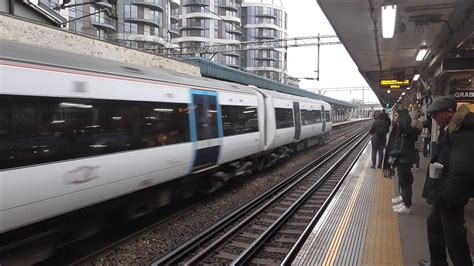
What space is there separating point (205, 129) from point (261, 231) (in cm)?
264

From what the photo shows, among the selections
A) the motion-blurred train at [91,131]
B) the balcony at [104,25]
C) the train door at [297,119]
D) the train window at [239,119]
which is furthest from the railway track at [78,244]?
the balcony at [104,25]

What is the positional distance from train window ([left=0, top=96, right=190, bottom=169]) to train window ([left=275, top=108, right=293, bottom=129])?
8.27 meters

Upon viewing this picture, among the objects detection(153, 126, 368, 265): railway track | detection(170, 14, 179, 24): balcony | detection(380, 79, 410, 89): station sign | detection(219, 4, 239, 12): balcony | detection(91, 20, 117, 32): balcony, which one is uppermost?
detection(219, 4, 239, 12): balcony

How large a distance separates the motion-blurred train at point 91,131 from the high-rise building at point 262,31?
8329 centimetres

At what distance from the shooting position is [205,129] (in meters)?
9.48

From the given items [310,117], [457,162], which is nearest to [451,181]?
[457,162]

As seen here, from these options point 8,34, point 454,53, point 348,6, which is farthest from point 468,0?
point 8,34

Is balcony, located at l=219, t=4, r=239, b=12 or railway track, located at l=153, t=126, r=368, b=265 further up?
balcony, located at l=219, t=4, r=239, b=12

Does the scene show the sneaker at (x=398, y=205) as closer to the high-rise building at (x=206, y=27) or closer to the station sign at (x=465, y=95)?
the station sign at (x=465, y=95)

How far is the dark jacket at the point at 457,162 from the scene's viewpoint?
3.76m

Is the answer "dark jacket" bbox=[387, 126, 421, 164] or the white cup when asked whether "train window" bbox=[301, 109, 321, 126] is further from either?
the white cup

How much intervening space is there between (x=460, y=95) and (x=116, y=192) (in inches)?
318

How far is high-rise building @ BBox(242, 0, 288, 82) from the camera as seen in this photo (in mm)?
92625

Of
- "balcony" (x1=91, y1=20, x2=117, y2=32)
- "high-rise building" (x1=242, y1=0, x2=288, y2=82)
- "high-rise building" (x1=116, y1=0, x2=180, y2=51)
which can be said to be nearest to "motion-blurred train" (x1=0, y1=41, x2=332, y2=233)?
"balcony" (x1=91, y1=20, x2=117, y2=32)
